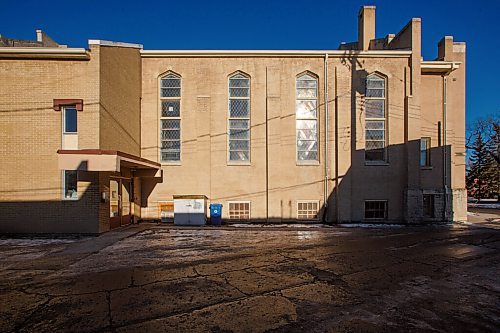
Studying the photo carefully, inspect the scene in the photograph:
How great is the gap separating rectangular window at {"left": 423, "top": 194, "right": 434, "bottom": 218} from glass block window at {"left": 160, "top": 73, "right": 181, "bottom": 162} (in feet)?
46.1

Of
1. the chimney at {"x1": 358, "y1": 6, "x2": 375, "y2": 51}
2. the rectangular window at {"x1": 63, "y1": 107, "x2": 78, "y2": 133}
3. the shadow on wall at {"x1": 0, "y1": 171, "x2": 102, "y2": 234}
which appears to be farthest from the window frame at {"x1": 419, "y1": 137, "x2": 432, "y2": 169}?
the rectangular window at {"x1": 63, "y1": 107, "x2": 78, "y2": 133}

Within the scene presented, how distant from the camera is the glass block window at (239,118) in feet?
57.3

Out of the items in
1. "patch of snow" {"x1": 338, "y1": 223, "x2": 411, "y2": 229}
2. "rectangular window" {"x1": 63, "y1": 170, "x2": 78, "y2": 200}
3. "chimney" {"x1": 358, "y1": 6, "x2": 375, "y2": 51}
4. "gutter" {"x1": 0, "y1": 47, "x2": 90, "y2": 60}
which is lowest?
"patch of snow" {"x1": 338, "y1": 223, "x2": 411, "y2": 229}

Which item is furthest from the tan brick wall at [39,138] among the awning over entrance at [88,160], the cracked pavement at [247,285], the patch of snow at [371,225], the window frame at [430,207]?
the window frame at [430,207]

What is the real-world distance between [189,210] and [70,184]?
5.49 metres

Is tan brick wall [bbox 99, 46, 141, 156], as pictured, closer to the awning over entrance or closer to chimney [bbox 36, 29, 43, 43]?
the awning over entrance

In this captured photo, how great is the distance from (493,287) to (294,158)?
11570 millimetres

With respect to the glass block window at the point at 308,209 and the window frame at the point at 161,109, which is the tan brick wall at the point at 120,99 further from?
the glass block window at the point at 308,209

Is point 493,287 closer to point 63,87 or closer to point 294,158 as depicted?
point 294,158

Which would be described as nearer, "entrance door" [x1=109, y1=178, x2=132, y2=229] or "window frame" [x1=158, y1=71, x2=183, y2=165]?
"entrance door" [x1=109, y1=178, x2=132, y2=229]

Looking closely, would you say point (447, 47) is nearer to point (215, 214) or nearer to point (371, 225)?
point (371, 225)

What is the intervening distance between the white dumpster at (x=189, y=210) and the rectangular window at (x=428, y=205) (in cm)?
1232

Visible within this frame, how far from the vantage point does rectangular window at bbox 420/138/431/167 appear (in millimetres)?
18156

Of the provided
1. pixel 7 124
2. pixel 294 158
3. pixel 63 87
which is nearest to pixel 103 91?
pixel 63 87
